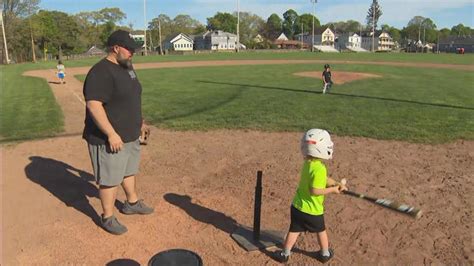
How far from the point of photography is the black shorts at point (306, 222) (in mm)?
3729

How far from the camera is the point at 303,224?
12.4 ft

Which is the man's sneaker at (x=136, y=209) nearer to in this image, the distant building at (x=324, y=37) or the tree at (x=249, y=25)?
the tree at (x=249, y=25)

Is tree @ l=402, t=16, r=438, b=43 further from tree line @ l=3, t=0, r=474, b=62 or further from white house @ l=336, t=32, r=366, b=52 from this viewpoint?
white house @ l=336, t=32, r=366, b=52

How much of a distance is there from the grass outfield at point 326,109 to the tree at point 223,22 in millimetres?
112312

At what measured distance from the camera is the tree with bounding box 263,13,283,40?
138000 millimetres

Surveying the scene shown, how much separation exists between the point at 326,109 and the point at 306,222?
27.2ft

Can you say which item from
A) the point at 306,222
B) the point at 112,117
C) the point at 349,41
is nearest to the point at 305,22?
the point at 349,41

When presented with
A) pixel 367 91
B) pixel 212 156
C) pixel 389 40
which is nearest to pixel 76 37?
pixel 367 91

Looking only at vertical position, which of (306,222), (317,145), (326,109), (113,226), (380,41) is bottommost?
(113,226)

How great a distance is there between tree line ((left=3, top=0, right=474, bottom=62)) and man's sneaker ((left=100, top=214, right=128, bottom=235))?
195 ft

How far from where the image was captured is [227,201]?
5352mm

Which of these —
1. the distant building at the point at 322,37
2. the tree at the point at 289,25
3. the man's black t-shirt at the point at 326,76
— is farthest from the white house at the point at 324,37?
the man's black t-shirt at the point at 326,76

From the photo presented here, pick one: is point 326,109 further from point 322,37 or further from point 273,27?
point 273,27

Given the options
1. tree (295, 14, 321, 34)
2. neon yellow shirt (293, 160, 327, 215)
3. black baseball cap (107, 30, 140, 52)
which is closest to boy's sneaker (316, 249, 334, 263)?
A: neon yellow shirt (293, 160, 327, 215)
